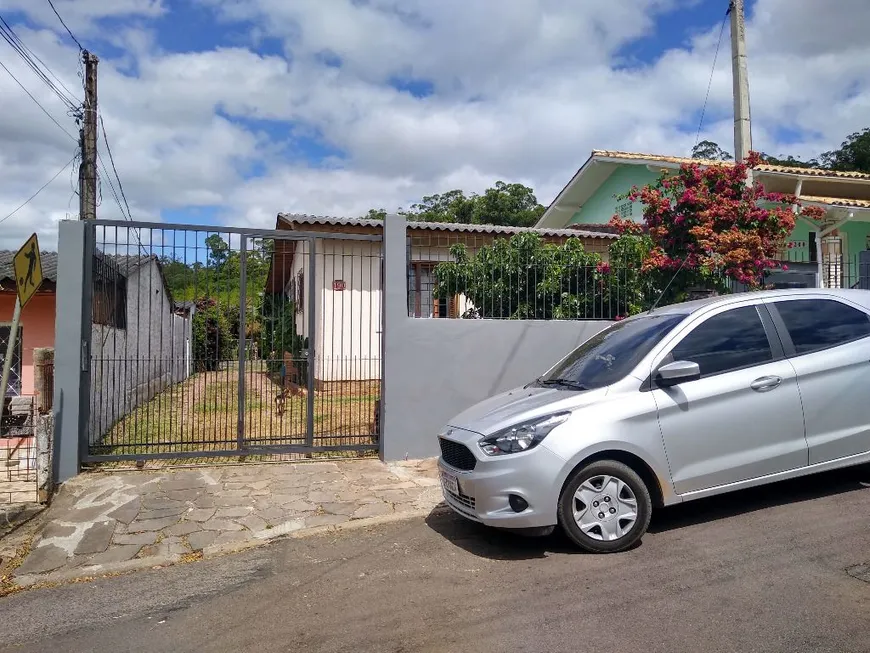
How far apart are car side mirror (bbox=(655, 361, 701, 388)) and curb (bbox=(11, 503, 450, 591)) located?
2253mm

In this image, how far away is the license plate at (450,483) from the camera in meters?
4.92

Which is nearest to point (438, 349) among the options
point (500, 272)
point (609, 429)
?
point (500, 272)

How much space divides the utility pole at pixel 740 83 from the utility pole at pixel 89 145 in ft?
39.1

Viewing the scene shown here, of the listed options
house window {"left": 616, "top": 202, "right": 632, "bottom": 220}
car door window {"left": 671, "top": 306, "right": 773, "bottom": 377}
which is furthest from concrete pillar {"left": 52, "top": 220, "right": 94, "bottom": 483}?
house window {"left": 616, "top": 202, "right": 632, "bottom": 220}

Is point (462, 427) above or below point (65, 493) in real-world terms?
above

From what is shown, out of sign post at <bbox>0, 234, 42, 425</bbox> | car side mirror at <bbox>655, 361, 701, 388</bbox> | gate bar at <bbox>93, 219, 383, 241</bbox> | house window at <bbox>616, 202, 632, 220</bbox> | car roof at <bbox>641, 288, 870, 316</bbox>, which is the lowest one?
car side mirror at <bbox>655, 361, 701, 388</bbox>

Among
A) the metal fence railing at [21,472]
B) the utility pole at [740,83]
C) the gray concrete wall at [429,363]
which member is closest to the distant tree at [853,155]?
the utility pole at [740,83]

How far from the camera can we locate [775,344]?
519cm

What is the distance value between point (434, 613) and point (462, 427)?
1.52 meters

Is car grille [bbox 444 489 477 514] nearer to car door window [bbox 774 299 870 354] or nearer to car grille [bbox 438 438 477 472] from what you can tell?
car grille [bbox 438 438 477 472]

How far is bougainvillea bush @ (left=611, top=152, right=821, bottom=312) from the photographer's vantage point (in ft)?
28.0

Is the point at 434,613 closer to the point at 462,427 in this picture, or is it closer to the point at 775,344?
the point at 462,427

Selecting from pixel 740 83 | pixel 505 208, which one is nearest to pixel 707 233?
pixel 740 83

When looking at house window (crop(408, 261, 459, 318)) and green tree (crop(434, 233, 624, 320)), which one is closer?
house window (crop(408, 261, 459, 318))
